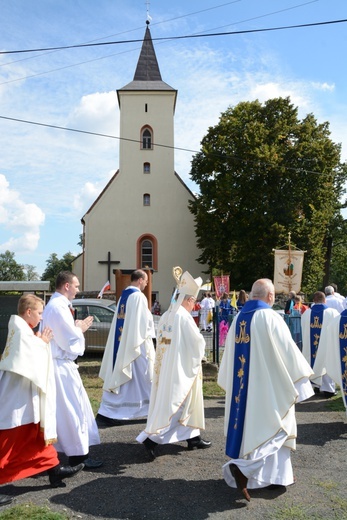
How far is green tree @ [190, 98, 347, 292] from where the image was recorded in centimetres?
3120

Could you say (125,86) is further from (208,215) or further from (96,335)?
(96,335)

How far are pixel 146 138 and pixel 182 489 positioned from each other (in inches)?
1353

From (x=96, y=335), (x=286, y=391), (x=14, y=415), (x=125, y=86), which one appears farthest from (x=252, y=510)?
(x=125, y=86)

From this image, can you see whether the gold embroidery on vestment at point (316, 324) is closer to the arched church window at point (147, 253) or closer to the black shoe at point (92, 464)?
the black shoe at point (92, 464)

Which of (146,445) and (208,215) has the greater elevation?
(208,215)

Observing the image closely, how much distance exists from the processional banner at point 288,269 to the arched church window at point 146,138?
17633mm

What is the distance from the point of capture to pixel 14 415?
4613mm

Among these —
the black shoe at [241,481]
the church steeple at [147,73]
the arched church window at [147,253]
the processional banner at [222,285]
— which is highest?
the church steeple at [147,73]

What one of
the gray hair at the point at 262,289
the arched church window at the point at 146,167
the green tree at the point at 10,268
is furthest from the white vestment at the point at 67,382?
the green tree at the point at 10,268

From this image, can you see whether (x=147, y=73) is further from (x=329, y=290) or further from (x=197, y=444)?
(x=197, y=444)

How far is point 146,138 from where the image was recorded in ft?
123

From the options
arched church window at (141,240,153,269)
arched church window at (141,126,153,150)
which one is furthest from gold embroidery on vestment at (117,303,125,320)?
arched church window at (141,126,153,150)

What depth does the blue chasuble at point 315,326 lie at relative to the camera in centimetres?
983

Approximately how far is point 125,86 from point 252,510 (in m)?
36.7
